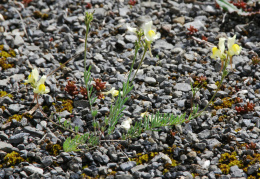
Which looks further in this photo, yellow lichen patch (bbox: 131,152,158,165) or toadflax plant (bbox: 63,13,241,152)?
yellow lichen patch (bbox: 131,152,158,165)

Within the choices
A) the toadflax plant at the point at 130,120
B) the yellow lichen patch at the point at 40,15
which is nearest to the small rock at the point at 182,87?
the toadflax plant at the point at 130,120

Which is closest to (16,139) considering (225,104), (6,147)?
(6,147)

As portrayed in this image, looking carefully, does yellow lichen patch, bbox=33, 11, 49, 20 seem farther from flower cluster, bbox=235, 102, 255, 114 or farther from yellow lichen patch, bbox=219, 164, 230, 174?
yellow lichen patch, bbox=219, 164, 230, 174

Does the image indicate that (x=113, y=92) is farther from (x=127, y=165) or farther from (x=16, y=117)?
(x=16, y=117)

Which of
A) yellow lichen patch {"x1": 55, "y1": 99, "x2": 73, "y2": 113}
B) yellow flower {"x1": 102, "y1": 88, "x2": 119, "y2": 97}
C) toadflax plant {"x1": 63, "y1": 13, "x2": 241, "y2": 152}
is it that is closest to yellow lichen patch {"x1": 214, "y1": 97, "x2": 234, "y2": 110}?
toadflax plant {"x1": 63, "y1": 13, "x2": 241, "y2": 152}

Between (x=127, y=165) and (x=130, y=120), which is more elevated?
(x=130, y=120)

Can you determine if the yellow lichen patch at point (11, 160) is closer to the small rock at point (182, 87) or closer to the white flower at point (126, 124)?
the white flower at point (126, 124)

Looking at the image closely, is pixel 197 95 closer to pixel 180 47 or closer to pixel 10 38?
pixel 180 47

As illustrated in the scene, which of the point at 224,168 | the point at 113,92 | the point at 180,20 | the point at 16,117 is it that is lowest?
the point at 224,168
